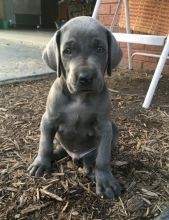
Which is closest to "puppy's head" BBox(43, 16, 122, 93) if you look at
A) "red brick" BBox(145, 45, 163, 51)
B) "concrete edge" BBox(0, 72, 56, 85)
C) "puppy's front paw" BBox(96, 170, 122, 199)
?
"puppy's front paw" BBox(96, 170, 122, 199)

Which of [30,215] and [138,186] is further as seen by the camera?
[138,186]

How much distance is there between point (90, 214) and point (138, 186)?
405mm

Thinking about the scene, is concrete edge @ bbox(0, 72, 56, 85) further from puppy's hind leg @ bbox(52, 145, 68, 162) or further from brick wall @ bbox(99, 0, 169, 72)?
puppy's hind leg @ bbox(52, 145, 68, 162)

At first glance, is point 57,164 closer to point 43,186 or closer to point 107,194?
point 43,186

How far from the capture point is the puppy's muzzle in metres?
2.03

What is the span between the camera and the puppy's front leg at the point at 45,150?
7.58 feet

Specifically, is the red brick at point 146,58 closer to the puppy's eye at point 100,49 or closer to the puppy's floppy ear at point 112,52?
the puppy's floppy ear at point 112,52

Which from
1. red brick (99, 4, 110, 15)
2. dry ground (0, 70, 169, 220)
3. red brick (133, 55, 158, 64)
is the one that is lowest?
red brick (133, 55, 158, 64)

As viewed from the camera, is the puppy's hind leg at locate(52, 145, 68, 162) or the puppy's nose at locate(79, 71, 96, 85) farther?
the puppy's hind leg at locate(52, 145, 68, 162)

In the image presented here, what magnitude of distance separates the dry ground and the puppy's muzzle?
0.57m

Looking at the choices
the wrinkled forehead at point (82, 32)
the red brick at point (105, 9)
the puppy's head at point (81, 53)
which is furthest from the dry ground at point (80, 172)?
the red brick at point (105, 9)

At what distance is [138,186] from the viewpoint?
2229 millimetres

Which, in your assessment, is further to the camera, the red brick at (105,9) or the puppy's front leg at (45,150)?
the red brick at (105,9)

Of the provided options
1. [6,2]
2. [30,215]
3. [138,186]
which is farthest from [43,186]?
[6,2]
